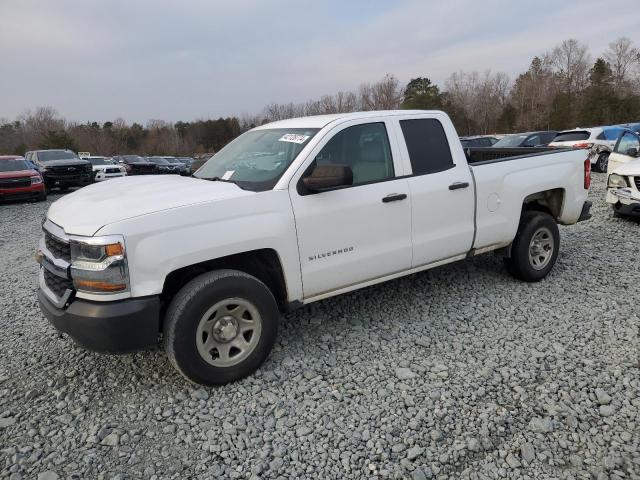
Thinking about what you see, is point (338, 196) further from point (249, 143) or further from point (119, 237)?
point (119, 237)

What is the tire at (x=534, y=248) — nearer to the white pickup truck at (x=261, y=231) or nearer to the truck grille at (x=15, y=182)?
the white pickup truck at (x=261, y=231)

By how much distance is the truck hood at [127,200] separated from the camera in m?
2.88

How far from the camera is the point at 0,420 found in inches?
115

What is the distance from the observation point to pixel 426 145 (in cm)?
411

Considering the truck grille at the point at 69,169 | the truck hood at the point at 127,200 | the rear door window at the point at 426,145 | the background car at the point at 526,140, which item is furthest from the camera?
the truck grille at the point at 69,169

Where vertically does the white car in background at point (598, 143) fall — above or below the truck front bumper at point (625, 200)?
above

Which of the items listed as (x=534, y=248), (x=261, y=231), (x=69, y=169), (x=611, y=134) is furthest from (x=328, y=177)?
(x=69, y=169)

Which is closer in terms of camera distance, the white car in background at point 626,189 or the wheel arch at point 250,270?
the wheel arch at point 250,270

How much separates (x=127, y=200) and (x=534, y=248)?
13.7 ft

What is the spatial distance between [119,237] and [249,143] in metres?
1.82

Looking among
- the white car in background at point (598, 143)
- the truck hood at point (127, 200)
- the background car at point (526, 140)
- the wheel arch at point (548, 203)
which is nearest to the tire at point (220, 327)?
the truck hood at point (127, 200)

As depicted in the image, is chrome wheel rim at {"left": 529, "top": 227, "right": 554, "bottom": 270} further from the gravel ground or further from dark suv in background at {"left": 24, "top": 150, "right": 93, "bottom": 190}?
dark suv in background at {"left": 24, "top": 150, "right": 93, "bottom": 190}

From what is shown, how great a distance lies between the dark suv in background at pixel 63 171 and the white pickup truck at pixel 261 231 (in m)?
14.6

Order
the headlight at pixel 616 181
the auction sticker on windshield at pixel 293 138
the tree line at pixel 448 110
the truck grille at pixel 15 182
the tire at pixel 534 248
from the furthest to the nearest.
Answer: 1. the tree line at pixel 448 110
2. the truck grille at pixel 15 182
3. the headlight at pixel 616 181
4. the tire at pixel 534 248
5. the auction sticker on windshield at pixel 293 138
